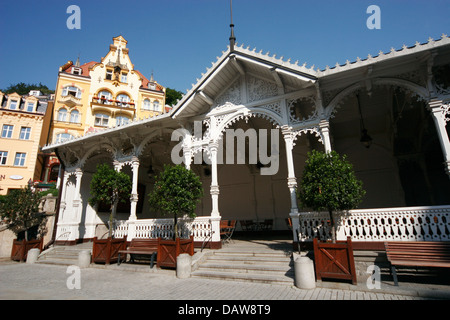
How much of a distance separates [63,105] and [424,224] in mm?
34038

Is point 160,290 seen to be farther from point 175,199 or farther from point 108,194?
point 108,194

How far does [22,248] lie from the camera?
1116 cm

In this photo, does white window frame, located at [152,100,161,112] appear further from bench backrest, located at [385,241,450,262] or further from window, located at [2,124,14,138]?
bench backrest, located at [385,241,450,262]

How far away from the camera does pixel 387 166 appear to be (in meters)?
11.7

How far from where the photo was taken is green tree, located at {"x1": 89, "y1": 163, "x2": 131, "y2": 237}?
10.1 meters

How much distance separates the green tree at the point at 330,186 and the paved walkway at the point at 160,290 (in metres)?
1.79

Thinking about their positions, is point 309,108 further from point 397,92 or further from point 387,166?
point 387,166

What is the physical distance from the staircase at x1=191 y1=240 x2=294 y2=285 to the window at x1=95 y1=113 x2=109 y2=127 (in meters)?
28.0

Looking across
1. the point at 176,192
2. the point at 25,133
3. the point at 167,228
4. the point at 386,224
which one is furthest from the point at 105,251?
the point at 25,133

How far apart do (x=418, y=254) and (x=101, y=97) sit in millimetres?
33568

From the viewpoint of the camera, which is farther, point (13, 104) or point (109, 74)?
point (109, 74)

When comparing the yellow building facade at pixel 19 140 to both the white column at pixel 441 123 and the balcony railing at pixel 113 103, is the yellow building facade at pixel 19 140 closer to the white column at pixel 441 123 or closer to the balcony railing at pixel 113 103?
the balcony railing at pixel 113 103
